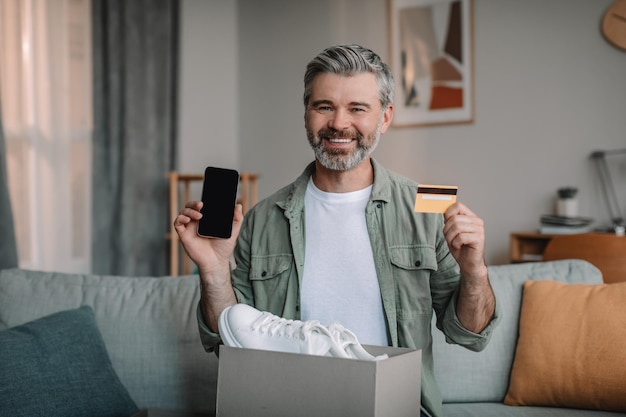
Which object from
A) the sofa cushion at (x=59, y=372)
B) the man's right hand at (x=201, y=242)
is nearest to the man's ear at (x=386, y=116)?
the man's right hand at (x=201, y=242)

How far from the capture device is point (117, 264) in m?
4.11

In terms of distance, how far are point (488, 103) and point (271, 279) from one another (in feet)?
10.3

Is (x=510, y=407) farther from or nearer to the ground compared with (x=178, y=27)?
nearer to the ground

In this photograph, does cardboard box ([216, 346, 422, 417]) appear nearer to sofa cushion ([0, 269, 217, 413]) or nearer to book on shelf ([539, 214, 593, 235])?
sofa cushion ([0, 269, 217, 413])

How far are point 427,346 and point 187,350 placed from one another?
674mm

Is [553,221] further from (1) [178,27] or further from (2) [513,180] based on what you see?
(1) [178,27]

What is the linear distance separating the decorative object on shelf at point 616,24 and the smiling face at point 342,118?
3.02 meters

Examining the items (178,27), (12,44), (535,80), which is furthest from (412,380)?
(178,27)

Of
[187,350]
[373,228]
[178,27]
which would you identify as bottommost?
[187,350]

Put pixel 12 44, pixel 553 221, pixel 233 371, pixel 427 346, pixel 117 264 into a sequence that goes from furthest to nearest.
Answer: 1. pixel 117 264
2. pixel 553 221
3. pixel 12 44
4. pixel 427 346
5. pixel 233 371

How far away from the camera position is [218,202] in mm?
1287

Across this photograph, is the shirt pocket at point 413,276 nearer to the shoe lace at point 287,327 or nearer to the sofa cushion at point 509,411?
the sofa cushion at point 509,411

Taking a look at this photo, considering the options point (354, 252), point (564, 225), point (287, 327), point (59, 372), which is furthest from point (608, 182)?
point (287, 327)

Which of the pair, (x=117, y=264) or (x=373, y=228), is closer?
(x=373, y=228)
